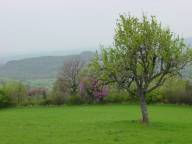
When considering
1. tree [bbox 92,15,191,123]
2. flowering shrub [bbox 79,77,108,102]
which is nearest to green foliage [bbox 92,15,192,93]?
tree [bbox 92,15,191,123]

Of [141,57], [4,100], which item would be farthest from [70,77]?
[141,57]

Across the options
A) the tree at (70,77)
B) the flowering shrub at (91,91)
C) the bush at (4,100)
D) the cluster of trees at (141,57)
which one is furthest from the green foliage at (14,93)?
the cluster of trees at (141,57)

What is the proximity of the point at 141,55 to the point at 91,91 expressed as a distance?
4469cm

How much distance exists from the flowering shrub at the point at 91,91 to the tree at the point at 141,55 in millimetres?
42362

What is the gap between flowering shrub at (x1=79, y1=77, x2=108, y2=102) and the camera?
71.4 m

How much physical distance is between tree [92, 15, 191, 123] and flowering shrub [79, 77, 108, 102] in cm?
4236

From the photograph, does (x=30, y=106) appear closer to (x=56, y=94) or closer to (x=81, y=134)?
(x=56, y=94)

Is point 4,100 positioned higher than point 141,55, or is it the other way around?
point 141,55

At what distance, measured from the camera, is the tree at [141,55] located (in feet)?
90.1

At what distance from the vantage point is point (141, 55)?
1103 inches

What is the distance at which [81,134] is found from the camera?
74.5 ft

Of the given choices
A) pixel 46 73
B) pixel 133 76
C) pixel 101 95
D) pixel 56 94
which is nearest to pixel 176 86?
pixel 101 95

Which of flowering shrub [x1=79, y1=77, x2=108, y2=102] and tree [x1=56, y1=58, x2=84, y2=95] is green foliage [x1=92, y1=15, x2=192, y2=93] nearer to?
flowering shrub [x1=79, y1=77, x2=108, y2=102]

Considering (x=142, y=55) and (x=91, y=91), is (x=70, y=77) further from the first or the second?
(x=142, y=55)
